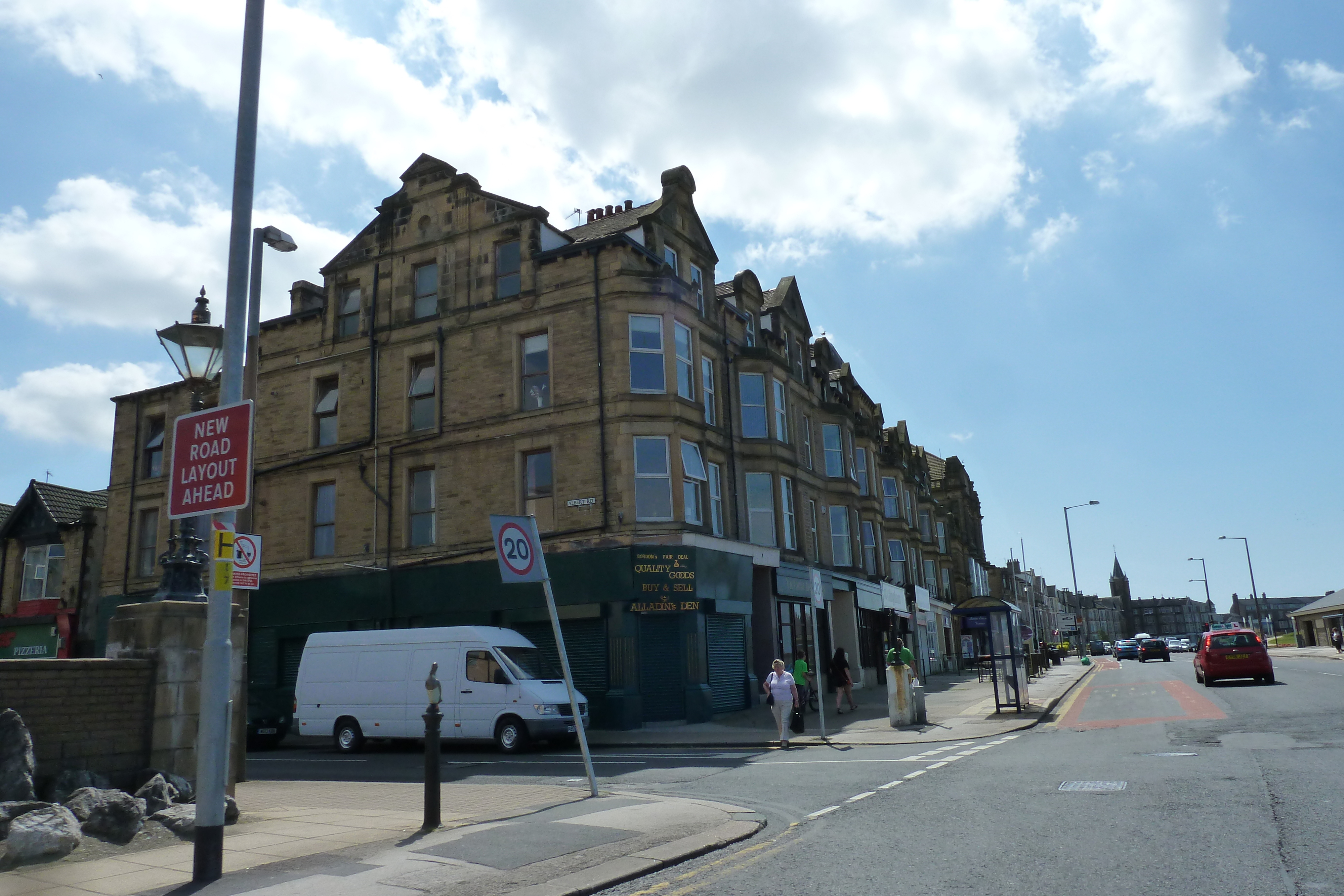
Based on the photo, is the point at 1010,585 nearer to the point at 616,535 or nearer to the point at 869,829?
the point at 616,535

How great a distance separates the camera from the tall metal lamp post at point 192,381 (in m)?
9.23


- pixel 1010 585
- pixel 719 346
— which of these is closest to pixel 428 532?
pixel 719 346

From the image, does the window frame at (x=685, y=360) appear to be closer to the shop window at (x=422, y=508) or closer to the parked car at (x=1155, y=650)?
the shop window at (x=422, y=508)

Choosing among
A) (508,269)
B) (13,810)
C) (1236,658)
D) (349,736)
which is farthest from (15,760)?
(1236,658)

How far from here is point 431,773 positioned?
9.06m

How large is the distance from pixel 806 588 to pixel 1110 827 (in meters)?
21.6

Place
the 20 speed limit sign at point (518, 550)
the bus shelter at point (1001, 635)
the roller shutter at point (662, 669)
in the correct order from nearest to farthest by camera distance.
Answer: the 20 speed limit sign at point (518, 550)
the bus shelter at point (1001, 635)
the roller shutter at point (662, 669)

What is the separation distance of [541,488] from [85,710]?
50.8 feet

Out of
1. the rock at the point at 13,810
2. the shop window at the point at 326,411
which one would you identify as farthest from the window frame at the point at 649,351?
the rock at the point at 13,810

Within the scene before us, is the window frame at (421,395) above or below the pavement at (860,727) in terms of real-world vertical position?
above

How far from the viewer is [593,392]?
2400 cm

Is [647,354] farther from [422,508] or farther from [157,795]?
[157,795]

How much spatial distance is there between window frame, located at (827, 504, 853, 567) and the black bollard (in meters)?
24.4

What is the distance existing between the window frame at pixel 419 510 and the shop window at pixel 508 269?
5.23 metres
